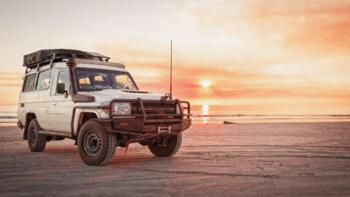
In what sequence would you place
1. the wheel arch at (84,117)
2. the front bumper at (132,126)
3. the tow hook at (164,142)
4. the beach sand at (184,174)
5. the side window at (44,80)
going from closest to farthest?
the beach sand at (184,174), the front bumper at (132,126), the wheel arch at (84,117), the tow hook at (164,142), the side window at (44,80)

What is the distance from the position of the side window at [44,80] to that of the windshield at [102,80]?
5.09ft

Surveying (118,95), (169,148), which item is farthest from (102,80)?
(169,148)

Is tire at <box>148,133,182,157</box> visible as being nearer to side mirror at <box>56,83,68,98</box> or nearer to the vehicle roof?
the vehicle roof

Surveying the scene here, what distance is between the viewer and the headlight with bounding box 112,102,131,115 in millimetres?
8117

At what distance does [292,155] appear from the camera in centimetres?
1020

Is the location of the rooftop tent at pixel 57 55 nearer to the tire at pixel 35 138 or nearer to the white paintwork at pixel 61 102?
the white paintwork at pixel 61 102


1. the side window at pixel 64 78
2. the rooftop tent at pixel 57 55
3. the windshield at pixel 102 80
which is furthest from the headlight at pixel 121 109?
the rooftop tent at pixel 57 55

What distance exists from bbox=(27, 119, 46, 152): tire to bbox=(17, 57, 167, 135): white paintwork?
0.33 m

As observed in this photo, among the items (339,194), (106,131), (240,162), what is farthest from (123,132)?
(339,194)

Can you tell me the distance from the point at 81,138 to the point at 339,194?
5416mm

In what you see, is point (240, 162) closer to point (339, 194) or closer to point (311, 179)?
point (311, 179)

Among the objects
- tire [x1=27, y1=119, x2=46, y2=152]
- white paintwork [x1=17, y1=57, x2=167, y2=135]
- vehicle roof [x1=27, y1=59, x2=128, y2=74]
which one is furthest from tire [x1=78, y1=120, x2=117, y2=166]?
tire [x1=27, y1=119, x2=46, y2=152]

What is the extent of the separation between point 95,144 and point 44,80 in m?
3.34

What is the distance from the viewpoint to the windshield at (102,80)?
368 inches
